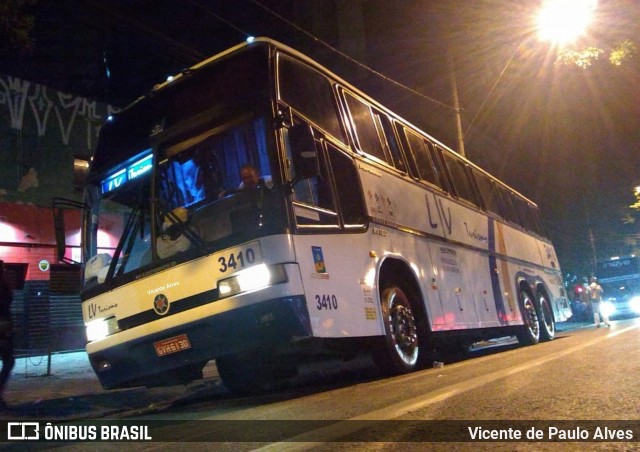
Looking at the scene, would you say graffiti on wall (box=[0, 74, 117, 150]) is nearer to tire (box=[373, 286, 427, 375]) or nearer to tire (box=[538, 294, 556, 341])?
tire (box=[373, 286, 427, 375])

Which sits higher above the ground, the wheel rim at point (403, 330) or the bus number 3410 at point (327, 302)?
the bus number 3410 at point (327, 302)

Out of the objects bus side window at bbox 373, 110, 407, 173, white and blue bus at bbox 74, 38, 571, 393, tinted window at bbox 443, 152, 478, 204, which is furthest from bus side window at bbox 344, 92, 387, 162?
tinted window at bbox 443, 152, 478, 204

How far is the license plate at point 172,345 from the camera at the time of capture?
541 centimetres

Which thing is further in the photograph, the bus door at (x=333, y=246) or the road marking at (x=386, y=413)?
the bus door at (x=333, y=246)

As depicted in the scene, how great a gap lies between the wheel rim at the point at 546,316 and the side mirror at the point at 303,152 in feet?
34.7

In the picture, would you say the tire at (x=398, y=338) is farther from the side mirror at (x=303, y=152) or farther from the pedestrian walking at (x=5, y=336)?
the pedestrian walking at (x=5, y=336)

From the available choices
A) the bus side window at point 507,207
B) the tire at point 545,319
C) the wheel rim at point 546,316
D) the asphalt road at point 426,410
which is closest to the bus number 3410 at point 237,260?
the asphalt road at point 426,410

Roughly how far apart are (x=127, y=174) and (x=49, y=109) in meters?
10.1

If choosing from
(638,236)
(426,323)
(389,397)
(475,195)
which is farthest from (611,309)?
(389,397)

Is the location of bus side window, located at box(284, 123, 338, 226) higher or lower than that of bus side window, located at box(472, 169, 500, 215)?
lower

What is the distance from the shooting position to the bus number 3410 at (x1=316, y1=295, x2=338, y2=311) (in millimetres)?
5305

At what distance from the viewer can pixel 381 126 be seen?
26.3 ft

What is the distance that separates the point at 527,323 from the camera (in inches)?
493

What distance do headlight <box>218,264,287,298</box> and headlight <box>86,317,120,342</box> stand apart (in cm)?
157
